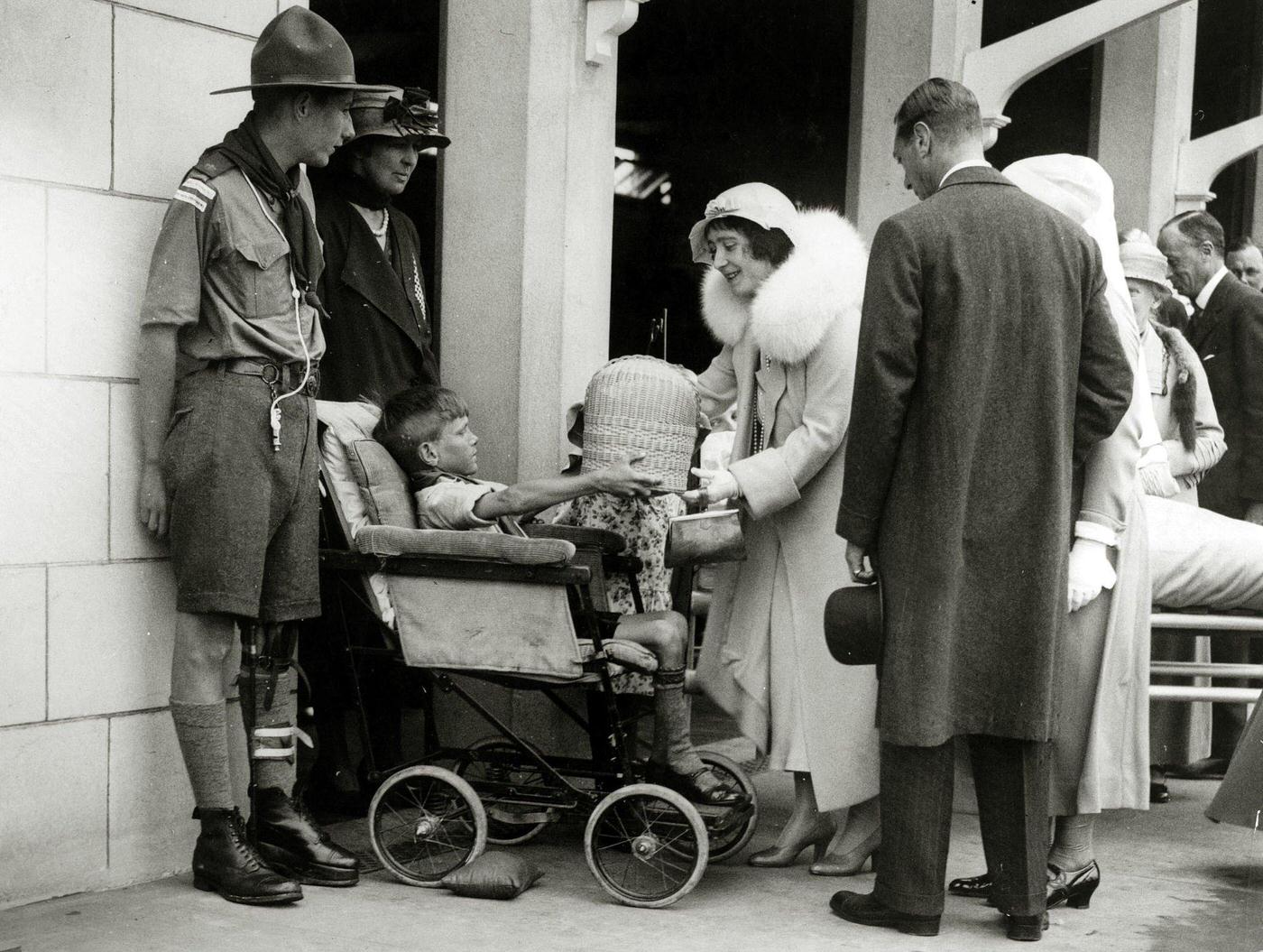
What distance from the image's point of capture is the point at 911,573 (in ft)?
12.3

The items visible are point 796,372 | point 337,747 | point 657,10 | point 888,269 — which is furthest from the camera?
point 657,10

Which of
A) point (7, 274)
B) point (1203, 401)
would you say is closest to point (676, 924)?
point (7, 274)

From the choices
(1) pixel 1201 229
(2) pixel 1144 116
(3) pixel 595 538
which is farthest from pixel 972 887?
(2) pixel 1144 116

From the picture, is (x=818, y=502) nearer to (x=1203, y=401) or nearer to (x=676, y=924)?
(x=676, y=924)

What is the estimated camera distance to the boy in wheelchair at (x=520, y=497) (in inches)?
162

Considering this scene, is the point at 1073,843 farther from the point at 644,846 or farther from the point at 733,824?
the point at 644,846

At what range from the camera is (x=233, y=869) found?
3898 millimetres

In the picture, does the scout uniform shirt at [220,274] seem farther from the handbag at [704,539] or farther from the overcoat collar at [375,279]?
the handbag at [704,539]

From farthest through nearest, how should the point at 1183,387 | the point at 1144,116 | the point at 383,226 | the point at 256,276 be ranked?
the point at 1144,116 < the point at 1183,387 < the point at 383,226 < the point at 256,276

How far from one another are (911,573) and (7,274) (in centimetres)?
227

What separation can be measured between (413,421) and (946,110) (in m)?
1.65

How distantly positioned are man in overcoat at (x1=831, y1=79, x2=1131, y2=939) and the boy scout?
1415 millimetres

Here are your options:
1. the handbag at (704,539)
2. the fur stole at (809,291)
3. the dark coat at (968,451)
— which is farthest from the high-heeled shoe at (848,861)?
the fur stole at (809,291)

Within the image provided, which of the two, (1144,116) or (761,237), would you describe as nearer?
(761,237)
